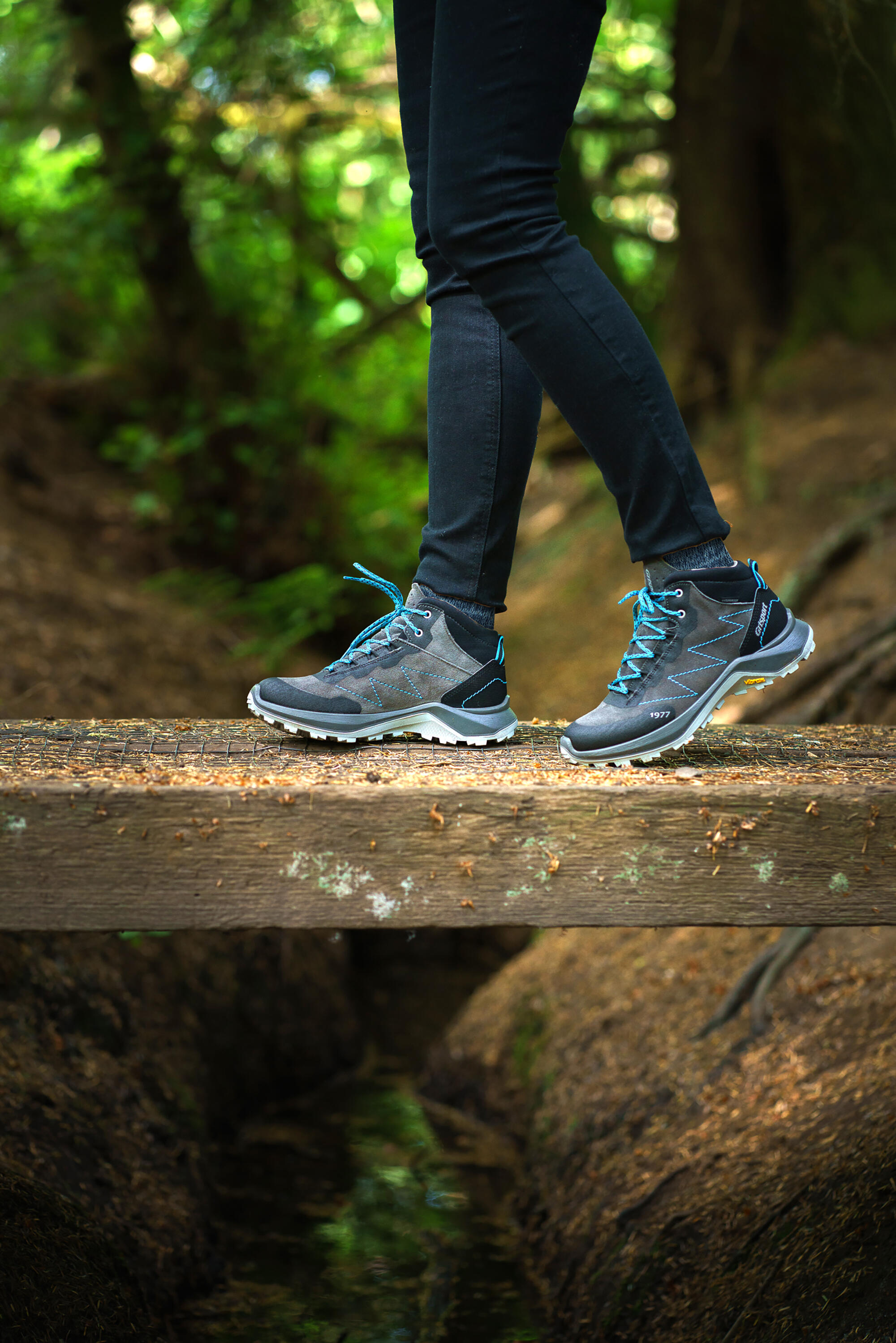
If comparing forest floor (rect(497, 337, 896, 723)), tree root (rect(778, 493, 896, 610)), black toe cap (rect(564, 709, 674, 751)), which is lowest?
forest floor (rect(497, 337, 896, 723))

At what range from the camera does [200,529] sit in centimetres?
694

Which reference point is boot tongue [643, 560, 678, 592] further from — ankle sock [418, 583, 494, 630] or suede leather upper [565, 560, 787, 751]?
ankle sock [418, 583, 494, 630]

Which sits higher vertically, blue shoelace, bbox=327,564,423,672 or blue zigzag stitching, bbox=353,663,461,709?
blue shoelace, bbox=327,564,423,672

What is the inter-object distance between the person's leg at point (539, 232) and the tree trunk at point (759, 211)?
17.9ft

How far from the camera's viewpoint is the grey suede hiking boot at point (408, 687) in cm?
201

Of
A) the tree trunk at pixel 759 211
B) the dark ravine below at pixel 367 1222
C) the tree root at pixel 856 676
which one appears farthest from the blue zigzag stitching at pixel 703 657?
the tree trunk at pixel 759 211

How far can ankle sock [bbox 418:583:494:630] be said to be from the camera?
2.09m

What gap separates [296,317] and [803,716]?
15.1ft

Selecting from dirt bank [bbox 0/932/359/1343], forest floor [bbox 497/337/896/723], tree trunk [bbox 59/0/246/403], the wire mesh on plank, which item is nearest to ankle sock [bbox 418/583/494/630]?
the wire mesh on plank

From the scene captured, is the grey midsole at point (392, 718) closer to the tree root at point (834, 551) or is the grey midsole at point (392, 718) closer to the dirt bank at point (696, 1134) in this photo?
the dirt bank at point (696, 1134)

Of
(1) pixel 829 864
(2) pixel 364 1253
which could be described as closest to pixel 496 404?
(1) pixel 829 864

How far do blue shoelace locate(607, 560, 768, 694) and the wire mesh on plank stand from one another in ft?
0.51

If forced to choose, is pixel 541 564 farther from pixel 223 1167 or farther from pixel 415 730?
pixel 415 730

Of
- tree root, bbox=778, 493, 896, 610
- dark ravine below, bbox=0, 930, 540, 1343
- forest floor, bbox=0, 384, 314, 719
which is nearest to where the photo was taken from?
dark ravine below, bbox=0, 930, 540, 1343
